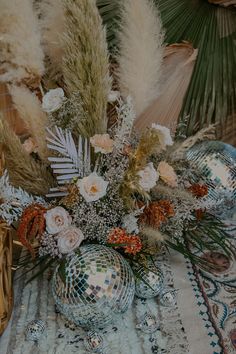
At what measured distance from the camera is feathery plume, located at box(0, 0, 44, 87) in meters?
0.79

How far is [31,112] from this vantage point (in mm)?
827

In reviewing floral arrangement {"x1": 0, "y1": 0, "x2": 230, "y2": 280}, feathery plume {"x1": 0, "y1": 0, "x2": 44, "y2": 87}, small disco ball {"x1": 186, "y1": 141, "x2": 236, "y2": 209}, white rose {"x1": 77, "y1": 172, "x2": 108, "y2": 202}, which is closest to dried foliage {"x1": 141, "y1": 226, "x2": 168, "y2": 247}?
floral arrangement {"x1": 0, "y1": 0, "x2": 230, "y2": 280}

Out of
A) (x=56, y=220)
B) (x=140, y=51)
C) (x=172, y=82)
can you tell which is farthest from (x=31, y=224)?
(x=172, y=82)

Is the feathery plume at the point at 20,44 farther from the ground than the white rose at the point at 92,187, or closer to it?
farther from the ground

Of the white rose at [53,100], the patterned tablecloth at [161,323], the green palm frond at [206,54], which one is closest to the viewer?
the patterned tablecloth at [161,323]

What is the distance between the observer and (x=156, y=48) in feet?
2.91

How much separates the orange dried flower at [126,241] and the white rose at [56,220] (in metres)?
0.08

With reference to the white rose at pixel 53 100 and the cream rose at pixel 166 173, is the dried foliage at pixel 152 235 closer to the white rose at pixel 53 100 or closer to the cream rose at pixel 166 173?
the cream rose at pixel 166 173

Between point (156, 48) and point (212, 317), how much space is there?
19.4 inches

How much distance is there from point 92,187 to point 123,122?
5.4 inches

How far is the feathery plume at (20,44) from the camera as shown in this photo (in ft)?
2.60

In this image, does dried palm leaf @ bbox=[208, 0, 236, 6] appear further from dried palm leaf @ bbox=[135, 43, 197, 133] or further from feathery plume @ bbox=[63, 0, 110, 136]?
feathery plume @ bbox=[63, 0, 110, 136]

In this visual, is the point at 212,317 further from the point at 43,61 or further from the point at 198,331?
the point at 43,61

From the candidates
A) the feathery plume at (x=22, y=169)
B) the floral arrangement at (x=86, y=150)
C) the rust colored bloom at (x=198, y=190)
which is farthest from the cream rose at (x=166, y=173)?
the feathery plume at (x=22, y=169)
